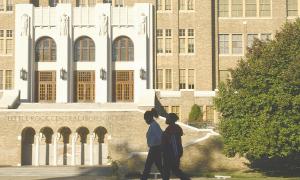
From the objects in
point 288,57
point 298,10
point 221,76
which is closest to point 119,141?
point 288,57

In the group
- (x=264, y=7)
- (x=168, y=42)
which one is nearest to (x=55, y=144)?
(x=168, y=42)

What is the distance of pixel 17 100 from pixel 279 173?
22.7m

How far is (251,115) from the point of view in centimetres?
2959

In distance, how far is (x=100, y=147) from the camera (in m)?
40.7

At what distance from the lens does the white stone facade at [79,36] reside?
49031 millimetres

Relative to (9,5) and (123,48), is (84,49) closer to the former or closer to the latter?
(123,48)

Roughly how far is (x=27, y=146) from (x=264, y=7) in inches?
1026

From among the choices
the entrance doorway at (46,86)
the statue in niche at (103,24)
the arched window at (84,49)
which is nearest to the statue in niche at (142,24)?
the statue in niche at (103,24)

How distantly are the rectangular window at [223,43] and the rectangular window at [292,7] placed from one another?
641 centimetres

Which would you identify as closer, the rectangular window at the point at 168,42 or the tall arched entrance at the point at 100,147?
the tall arched entrance at the point at 100,147

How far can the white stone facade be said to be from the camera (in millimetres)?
49031

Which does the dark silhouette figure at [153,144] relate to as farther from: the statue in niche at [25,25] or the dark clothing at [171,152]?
the statue in niche at [25,25]

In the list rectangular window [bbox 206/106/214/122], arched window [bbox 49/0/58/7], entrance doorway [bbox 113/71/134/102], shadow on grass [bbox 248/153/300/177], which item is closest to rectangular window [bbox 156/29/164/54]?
entrance doorway [bbox 113/71/134/102]

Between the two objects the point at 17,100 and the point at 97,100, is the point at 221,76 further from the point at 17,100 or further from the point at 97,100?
the point at 17,100
